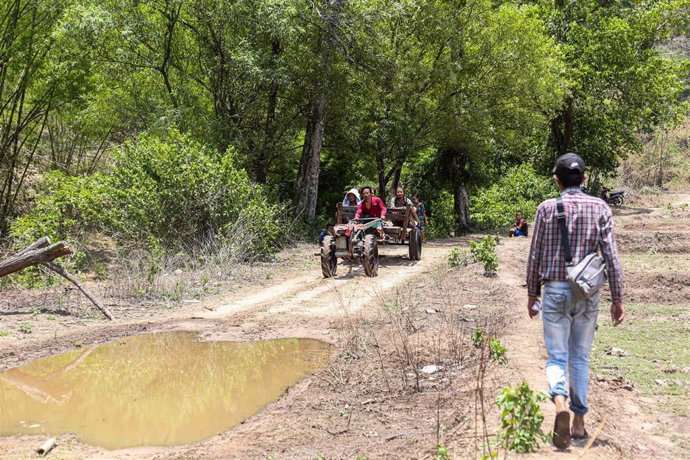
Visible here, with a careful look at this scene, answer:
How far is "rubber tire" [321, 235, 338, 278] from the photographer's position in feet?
44.7

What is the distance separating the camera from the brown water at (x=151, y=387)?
240 inches

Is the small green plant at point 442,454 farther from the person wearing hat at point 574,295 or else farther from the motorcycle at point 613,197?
the motorcycle at point 613,197

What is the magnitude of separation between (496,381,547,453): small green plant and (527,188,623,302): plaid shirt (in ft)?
2.95

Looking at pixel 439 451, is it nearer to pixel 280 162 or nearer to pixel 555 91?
pixel 280 162

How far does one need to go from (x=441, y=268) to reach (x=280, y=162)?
11.1 m

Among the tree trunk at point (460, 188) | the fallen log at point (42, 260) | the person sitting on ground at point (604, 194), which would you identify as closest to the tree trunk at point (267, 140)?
the tree trunk at point (460, 188)

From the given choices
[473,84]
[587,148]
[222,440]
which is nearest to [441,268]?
[222,440]

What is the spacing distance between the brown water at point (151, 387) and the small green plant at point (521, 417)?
2732 millimetres

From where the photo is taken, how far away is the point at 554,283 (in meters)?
4.73

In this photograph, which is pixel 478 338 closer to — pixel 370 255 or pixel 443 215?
pixel 370 255

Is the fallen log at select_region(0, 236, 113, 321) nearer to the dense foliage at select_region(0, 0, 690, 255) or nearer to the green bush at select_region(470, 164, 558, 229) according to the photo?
the dense foliage at select_region(0, 0, 690, 255)

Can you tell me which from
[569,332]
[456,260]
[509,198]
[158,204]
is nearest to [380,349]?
[569,332]

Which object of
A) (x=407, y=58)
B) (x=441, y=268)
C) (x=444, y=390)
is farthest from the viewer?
(x=407, y=58)

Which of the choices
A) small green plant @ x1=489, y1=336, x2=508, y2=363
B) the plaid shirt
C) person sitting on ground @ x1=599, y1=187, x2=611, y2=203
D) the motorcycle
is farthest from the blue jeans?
the motorcycle
